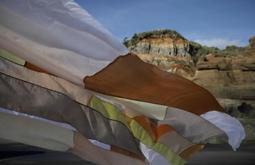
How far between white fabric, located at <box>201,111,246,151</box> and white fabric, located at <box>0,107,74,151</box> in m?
1.08

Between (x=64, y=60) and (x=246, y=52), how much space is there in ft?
154

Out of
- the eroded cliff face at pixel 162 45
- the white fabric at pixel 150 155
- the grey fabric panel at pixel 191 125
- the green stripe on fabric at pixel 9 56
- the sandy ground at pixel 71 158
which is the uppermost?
the eroded cliff face at pixel 162 45

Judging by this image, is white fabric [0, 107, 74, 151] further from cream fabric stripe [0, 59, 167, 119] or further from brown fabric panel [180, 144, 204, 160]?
brown fabric panel [180, 144, 204, 160]

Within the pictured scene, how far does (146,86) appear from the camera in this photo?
318cm

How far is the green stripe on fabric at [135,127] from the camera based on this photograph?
3002 mm

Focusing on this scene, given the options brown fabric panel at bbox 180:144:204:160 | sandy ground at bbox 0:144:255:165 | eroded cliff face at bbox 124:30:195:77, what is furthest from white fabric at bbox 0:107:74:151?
eroded cliff face at bbox 124:30:195:77

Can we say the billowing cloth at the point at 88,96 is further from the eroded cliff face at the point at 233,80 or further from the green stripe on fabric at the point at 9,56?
the eroded cliff face at the point at 233,80

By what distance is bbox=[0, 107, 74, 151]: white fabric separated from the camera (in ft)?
9.10

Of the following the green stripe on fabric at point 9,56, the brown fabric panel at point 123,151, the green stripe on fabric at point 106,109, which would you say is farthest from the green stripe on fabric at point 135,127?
the green stripe on fabric at point 9,56

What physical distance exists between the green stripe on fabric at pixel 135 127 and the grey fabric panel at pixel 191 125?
17 centimetres

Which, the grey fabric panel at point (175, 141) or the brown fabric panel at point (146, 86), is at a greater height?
the brown fabric panel at point (146, 86)

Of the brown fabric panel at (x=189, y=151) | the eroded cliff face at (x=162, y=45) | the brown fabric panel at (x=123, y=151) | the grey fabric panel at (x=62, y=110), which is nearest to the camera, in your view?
the grey fabric panel at (x=62, y=110)

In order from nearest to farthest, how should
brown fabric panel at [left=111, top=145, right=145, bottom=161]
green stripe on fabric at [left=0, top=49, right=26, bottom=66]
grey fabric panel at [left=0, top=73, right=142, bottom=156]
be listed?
grey fabric panel at [left=0, top=73, right=142, bottom=156] → green stripe on fabric at [left=0, top=49, right=26, bottom=66] → brown fabric panel at [left=111, top=145, right=145, bottom=161]

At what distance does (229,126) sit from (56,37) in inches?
56.9
